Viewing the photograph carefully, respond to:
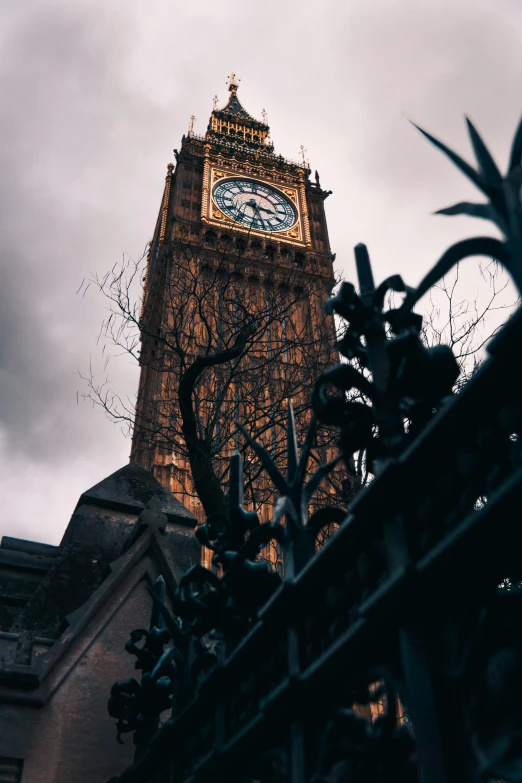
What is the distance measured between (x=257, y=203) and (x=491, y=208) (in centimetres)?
4343

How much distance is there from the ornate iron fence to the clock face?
40.6 m

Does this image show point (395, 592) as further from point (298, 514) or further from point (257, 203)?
point (257, 203)

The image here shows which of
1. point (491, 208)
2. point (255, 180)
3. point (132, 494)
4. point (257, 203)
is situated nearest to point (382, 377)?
point (491, 208)

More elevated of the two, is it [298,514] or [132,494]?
[132,494]

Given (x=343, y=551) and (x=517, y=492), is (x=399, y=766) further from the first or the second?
(x=517, y=492)

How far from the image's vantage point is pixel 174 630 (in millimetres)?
2766

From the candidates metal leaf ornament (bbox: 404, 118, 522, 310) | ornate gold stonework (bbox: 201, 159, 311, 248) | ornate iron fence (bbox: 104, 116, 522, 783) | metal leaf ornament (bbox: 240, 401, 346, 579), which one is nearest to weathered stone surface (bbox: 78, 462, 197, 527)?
ornate iron fence (bbox: 104, 116, 522, 783)

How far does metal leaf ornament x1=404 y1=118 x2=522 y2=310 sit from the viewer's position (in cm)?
153

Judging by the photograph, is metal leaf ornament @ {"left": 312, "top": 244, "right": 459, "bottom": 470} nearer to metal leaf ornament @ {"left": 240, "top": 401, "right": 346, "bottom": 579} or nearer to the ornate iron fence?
the ornate iron fence

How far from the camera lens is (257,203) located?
143 feet

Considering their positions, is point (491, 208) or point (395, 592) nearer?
point (395, 592)

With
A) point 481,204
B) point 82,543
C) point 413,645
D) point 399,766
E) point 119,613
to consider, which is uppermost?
point 82,543

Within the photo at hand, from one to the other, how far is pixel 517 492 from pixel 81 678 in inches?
133

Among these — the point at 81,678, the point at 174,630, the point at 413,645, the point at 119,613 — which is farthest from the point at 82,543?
the point at 413,645
